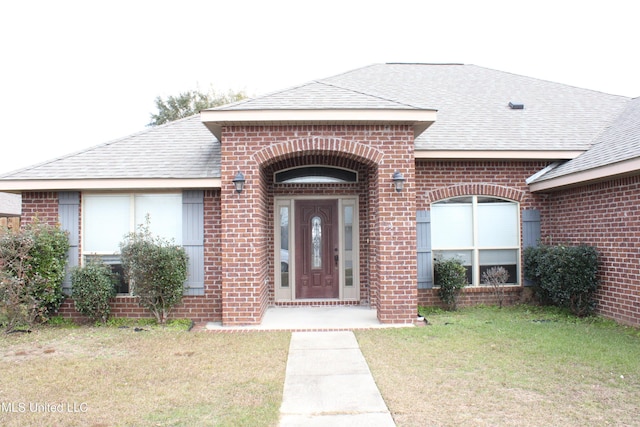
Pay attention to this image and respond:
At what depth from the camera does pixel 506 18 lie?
44.3 feet

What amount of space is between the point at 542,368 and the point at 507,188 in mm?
4676

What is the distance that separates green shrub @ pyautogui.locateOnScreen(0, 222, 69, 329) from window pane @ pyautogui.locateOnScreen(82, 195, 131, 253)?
1.56ft

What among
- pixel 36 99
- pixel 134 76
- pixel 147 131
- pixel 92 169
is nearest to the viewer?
pixel 92 169

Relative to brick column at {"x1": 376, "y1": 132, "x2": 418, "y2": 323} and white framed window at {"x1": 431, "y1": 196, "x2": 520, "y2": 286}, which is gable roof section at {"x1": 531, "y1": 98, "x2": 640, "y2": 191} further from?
brick column at {"x1": 376, "y1": 132, "x2": 418, "y2": 323}

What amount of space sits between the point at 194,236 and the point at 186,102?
25657mm

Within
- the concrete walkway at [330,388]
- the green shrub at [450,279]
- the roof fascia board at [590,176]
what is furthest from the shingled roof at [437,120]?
the concrete walkway at [330,388]

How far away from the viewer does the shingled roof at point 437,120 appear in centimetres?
805

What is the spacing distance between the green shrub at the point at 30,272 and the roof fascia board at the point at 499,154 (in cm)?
663

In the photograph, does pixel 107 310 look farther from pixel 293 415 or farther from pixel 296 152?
pixel 293 415

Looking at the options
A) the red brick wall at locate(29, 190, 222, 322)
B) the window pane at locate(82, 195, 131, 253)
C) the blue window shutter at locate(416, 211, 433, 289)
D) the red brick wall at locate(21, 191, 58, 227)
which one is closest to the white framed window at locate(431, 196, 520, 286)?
the blue window shutter at locate(416, 211, 433, 289)

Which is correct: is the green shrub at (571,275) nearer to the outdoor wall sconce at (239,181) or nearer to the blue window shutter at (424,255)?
the blue window shutter at (424,255)

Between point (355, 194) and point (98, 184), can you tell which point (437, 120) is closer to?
point (355, 194)

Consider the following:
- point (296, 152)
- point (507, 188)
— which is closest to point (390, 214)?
point (296, 152)

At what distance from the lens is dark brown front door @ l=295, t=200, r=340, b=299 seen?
9.83 metres
